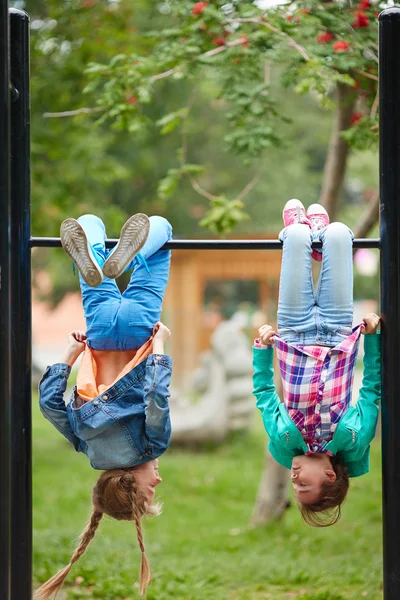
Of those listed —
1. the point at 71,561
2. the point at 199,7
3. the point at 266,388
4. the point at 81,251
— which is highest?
the point at 199,7

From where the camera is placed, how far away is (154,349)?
3.08 meters

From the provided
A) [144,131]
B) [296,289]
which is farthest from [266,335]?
[144,131]

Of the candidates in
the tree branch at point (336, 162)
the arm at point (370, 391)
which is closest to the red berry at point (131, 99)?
the tree branch at point (336, 162)

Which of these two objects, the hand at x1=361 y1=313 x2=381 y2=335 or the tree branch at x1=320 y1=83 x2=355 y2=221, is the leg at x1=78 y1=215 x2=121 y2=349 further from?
the tree branch at x1=320 y1=83 x2=355 y2=221

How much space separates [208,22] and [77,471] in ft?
19.3

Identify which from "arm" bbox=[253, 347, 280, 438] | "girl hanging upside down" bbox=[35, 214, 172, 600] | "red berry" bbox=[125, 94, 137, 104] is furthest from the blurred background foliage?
"arm" bbox=[253, 347, 280, 438]

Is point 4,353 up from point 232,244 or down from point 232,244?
down

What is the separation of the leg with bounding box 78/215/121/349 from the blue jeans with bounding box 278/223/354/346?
65 centimetres

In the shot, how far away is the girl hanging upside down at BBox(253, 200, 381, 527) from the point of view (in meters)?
2.99

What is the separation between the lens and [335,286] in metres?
3.00

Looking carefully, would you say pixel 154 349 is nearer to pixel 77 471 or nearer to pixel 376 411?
pixel 376 411

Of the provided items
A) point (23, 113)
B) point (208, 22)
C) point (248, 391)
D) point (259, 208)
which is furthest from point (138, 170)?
point (23, 113)

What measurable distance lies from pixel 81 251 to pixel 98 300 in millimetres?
358

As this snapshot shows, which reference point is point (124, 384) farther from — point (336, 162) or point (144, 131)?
point (144, 131)
